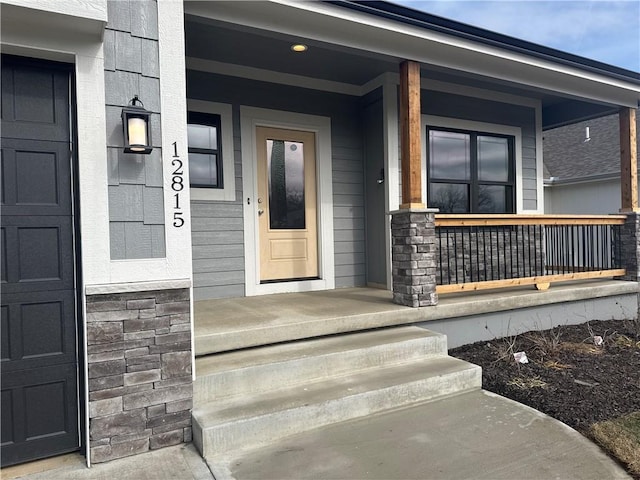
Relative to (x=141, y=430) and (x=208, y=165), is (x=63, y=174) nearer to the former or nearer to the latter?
(x=141, y=430)

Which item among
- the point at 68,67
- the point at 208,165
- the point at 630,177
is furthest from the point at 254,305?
the point at 630,177

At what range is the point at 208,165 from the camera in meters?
4.65

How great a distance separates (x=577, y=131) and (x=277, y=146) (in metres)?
10.8

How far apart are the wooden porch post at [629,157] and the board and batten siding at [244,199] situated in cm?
343

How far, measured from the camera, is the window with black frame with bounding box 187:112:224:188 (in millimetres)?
4559

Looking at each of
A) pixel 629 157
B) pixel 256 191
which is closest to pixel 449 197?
pixel 629 157

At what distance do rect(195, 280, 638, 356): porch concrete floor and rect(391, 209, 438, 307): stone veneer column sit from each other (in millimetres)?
125

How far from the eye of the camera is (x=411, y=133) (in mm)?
4059

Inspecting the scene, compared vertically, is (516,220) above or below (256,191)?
below

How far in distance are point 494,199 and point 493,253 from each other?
920 mm

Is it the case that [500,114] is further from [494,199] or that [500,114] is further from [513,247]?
[513,247]

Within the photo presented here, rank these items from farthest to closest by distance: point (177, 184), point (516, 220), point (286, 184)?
point (286, 184) < point (516, 220) < point (177, 184)

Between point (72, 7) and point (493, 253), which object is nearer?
point (72, 7)

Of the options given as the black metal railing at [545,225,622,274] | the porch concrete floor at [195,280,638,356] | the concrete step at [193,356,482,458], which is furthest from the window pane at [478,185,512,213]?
the concrete step at [193,356,482,458]
